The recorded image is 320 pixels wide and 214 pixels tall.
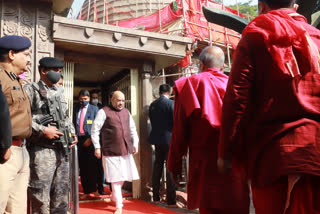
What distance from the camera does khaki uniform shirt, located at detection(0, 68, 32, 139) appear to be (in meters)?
2.34

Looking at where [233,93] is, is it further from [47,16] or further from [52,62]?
[47,16]

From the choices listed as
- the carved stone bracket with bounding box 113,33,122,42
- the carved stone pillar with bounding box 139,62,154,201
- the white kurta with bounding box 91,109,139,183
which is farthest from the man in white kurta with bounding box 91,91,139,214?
the carved stone bracket with bounding box 113,33,122,42

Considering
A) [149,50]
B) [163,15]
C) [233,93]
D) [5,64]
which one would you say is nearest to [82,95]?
[149,50]

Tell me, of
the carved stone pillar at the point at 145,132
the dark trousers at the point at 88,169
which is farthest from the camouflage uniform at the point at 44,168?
the carved stone pillar at the point at 145,132

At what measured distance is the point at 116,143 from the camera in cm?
503

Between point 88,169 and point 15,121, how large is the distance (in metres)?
3.82

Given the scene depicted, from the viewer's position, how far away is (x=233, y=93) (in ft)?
5.23

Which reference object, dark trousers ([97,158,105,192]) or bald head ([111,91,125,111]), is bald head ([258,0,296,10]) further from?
dark trousers ([97,158,105,192])

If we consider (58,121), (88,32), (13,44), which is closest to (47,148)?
(58,121)

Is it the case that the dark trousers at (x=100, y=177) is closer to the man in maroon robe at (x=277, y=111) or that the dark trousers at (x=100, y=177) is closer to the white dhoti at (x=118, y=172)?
the white dhoti at (x=118, y=172)

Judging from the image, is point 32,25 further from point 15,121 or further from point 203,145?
point 203,145

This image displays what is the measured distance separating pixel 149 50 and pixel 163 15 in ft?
23.4

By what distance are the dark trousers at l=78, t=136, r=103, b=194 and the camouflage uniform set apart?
279 centimetres

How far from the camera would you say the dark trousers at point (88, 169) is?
19.6 ft
